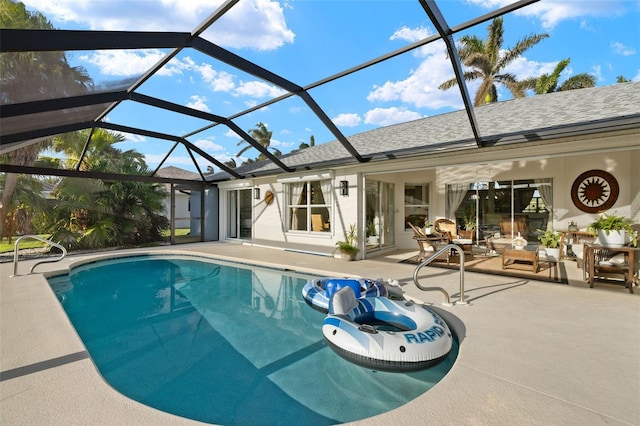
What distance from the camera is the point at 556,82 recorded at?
2075 cm

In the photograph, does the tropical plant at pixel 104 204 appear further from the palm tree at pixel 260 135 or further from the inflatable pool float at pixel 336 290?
the palm tree at pixel 260 135

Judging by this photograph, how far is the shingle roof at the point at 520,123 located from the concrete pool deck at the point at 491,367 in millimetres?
2978

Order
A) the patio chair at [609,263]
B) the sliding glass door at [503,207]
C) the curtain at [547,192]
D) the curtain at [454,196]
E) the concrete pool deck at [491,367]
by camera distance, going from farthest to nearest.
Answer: the curtain at [454,196] → the sliding glass door at [503,207] → the curtain at [547,192] → the patio chair at [609,263] → the concrete pool deck at [491,367]

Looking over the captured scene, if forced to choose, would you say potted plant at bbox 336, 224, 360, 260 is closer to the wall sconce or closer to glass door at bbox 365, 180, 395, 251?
glass door at bbox 365, 180, 395, 251

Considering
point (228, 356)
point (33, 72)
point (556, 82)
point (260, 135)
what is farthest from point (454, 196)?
point (260, 135)

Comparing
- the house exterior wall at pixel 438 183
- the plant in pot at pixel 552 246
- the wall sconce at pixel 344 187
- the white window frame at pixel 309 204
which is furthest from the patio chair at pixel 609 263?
the white window frame at pixel 309 204

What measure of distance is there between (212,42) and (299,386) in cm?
529

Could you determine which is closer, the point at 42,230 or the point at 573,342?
the point at 573,342

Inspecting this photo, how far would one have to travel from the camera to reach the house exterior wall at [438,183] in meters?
7.54

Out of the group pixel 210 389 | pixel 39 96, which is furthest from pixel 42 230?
pixel 210 389

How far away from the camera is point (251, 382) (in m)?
3.25

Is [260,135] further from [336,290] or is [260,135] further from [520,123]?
[336,290]

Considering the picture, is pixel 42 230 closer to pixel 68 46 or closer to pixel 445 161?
pixel 68 46

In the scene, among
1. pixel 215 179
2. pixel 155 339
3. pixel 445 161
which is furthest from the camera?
pixel 215 179
